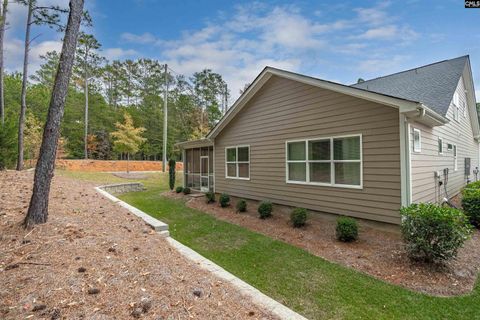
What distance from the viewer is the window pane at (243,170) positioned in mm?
9597

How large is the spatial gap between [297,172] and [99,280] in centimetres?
607

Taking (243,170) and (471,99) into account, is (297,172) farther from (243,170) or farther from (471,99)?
(471,99)

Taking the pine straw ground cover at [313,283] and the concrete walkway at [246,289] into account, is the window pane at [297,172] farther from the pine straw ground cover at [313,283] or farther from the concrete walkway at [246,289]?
the concrete walkway at [246,289]

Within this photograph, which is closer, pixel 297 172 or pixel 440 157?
pixel 297 172

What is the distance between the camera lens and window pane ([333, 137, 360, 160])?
6.09 meters

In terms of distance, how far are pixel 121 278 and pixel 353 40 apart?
38.8 feet

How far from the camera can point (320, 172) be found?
270 inches

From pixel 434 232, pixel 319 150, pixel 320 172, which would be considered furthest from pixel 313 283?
pixel 319 150

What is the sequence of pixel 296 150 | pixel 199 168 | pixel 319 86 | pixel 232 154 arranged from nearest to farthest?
1. pixel 319 86
2. pixel 296 150
3. pixel 232 154
4. pixel 199 168

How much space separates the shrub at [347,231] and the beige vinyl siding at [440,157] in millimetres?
1678

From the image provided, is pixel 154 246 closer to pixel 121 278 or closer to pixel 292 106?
pixel 121 278

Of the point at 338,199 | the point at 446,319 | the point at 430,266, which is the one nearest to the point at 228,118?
the point at 338,199

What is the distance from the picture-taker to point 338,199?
6.41m
